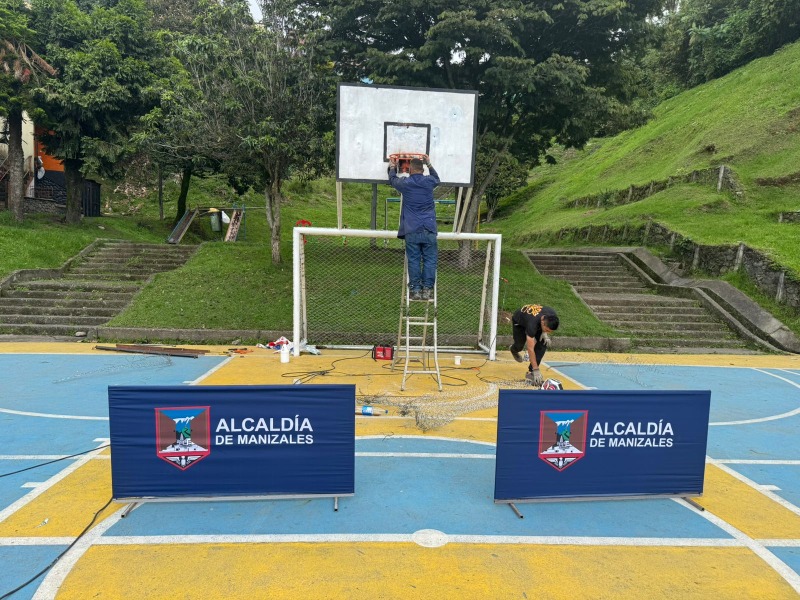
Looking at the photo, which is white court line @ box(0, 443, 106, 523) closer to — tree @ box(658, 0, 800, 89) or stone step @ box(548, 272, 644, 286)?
stone step @ box(548, 272, 644, 286)

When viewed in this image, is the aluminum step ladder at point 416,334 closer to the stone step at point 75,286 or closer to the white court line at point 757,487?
the white court line at point 757,487

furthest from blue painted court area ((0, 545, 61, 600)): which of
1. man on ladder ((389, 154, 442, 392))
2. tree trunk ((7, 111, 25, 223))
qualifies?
tree trunk ((7, 111, 25, 223))

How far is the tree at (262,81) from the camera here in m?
13.1

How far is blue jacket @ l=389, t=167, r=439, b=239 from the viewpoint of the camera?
333 inches

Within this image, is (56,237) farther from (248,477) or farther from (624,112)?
(624,112)

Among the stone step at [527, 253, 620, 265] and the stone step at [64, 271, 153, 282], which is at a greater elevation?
the stone step at [527, 253, 620, 265]

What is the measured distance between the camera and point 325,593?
3221 millimetres

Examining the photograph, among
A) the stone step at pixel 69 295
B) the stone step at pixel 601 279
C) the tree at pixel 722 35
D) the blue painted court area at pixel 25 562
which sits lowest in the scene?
the blue painted court area at pixel 25 562

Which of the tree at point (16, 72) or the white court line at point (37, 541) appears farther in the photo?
the tree at point (16, 72)

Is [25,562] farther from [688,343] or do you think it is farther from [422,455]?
[688,343]

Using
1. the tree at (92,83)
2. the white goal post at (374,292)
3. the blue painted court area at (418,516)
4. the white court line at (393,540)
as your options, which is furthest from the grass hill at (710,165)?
the tree at (92,83)

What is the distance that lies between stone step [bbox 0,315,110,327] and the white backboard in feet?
25.0

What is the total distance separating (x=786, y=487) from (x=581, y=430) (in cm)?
247

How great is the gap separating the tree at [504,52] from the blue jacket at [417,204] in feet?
19.5
